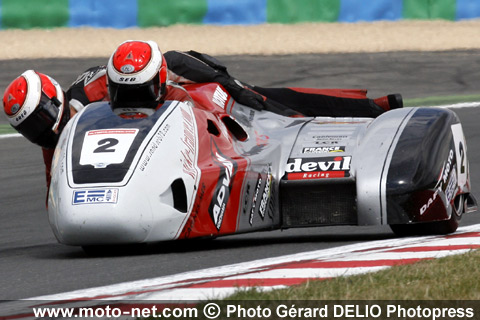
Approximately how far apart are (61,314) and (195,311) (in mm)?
551

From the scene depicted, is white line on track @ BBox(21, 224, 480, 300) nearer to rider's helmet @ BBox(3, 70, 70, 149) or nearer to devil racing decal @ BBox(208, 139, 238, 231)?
devil racing decal @ BBox(208, 139, 238, 231)

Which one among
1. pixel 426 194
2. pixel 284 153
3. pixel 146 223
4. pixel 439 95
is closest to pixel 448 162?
pixel 426 194

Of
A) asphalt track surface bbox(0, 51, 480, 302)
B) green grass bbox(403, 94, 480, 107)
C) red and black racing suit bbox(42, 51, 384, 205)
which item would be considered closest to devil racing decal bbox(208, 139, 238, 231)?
asphalt track surface bbox(0, 51, 480, 302)

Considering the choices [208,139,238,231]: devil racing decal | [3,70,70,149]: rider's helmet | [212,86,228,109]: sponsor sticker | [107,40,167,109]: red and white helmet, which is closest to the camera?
[208,139,238,231]: devil racing decal

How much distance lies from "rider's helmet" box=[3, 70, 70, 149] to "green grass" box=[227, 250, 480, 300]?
96.4 inches

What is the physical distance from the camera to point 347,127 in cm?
689

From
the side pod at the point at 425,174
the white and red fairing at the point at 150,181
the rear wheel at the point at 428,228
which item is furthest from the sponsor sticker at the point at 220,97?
the rear wheel at the point at 428,228

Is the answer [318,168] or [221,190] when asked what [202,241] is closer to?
[221,190]

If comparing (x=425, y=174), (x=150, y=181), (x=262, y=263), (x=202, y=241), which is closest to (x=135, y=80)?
(x=150, y=181)

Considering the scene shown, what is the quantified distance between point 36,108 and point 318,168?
1.63 m

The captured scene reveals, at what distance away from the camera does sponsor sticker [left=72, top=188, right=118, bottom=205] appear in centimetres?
566

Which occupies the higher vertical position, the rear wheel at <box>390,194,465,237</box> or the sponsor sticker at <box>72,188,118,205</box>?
the sponsor sticker at <box>72,188,118,205</box>

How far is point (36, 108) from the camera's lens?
6.52m

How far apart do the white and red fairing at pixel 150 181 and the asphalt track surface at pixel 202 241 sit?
0.18m
